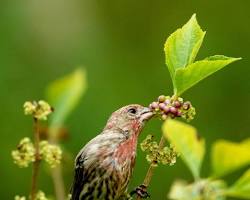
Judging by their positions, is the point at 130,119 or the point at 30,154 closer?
the point at 30,154

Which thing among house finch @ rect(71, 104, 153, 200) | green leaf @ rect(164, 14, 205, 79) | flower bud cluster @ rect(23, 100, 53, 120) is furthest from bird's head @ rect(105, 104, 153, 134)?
flower bud cluster @ rect(23, 100, 53, 120)

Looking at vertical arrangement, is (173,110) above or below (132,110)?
below

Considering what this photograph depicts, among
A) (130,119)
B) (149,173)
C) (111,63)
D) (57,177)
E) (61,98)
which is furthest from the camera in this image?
(111,63)

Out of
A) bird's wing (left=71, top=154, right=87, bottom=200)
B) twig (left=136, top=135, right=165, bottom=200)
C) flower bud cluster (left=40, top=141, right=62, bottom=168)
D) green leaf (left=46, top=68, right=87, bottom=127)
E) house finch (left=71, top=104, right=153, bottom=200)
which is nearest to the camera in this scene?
twig (left=136, top=135, right=165, bottom=200)

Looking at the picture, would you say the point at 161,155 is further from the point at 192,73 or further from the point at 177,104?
the point at 192,73

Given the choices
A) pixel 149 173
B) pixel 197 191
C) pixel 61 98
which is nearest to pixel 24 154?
pixel 149 173

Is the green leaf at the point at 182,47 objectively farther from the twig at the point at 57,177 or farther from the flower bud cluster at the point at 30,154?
the twig at the point at 57,177

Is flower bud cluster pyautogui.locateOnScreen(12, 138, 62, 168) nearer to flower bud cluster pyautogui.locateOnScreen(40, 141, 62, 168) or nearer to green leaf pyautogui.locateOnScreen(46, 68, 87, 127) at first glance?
flower bud cluster pyautogui.locateOnScreen(40, 141, 62, 168)

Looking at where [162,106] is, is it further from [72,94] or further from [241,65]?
[241,65]
